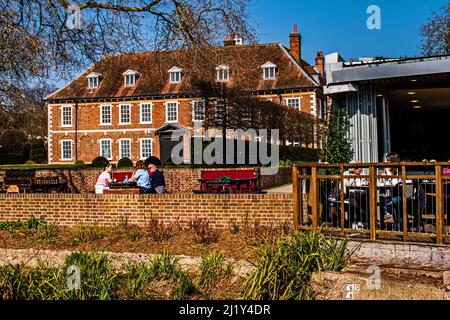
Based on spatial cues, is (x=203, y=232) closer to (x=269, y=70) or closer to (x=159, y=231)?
(x=159, y=231)

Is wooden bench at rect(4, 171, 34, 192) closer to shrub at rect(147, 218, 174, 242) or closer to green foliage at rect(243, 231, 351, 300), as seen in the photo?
A: shrub at rect(147, 218, 174, 242)

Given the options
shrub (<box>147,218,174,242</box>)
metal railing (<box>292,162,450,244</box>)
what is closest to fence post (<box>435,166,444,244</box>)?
metal railing (<box>292,162,450,244</box>)

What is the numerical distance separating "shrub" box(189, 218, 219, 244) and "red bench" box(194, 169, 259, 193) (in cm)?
672

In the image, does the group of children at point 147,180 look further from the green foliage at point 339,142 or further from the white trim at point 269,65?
the white trim at point 269,65

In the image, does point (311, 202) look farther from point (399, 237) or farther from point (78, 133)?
point (78, 133)

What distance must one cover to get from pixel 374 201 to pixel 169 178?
14.9 metres

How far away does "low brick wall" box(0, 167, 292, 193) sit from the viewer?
73.5 feet

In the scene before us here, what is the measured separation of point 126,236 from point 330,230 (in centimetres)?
388

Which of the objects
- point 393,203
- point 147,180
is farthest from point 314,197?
point 147,180

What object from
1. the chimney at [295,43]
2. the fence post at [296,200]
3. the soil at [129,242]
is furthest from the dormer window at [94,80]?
the fence post at [296,200]

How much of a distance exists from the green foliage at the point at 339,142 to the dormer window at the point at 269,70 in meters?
29.2

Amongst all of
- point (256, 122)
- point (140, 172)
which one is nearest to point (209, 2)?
point (140, 172)

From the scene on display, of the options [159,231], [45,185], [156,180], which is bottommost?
[159,231]

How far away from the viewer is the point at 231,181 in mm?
17938
